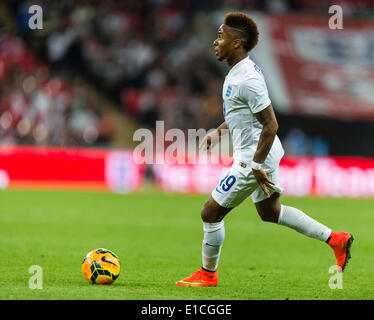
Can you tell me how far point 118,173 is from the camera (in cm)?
2156

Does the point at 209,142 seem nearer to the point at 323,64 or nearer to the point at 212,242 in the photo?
the point at 212,242

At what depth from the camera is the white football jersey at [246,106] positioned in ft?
21.8

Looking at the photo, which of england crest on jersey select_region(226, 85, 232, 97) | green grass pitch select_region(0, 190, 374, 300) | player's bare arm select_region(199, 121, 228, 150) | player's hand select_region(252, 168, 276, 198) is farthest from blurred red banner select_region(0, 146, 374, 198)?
player's hand select_region(252, 168, 276, 198)

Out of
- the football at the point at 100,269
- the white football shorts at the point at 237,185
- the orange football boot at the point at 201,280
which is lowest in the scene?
the orange football boot at the point at 201,280

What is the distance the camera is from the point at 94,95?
24.2 metres

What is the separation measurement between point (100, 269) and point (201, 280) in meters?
0.94

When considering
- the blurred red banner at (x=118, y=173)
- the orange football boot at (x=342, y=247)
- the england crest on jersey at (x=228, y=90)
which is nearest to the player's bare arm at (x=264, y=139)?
the england crest on jersey at (x=228, y=90)

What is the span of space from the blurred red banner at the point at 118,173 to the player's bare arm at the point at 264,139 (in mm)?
14453

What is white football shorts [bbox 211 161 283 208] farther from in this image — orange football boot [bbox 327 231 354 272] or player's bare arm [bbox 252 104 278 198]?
orange football boot [bbox 327 231 354 272]

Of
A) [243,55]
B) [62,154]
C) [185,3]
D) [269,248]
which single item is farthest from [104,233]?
[185,3]

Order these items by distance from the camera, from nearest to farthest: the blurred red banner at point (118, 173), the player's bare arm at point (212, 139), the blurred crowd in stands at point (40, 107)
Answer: the player's bare arm at point (212, 139), the blurred red banner at point (118, 173), the blurred crowd in stands at point (40, 107)

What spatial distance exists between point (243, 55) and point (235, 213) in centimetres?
957

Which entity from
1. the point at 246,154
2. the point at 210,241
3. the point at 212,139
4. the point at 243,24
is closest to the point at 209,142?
the point at 212,139

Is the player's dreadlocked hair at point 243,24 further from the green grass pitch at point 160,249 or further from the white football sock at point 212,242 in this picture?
the green grass pitch at point 160,249
